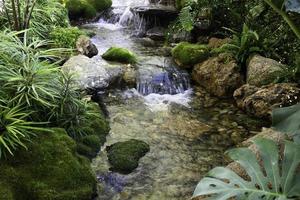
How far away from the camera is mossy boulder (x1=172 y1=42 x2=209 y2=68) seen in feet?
26.1

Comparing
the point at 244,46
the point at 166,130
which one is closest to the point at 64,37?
the point at 166,130

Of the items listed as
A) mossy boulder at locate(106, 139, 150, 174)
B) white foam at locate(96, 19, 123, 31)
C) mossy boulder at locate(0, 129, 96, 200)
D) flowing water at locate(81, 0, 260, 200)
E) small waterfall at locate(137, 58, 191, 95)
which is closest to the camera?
mossy boulder at locate(0, 129, 96, 200)

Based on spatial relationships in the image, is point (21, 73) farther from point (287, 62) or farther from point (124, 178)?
point (287, 62)

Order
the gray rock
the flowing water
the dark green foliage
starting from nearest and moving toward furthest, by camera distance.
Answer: the flowing water
the dark green foliage
the gray rock

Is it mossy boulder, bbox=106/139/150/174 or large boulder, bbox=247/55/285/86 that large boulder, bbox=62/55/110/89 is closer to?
mossy boulder, bbox=106/139/150/174

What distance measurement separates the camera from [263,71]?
6.65 m

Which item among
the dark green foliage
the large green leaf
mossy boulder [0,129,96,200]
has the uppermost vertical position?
the large green leaf

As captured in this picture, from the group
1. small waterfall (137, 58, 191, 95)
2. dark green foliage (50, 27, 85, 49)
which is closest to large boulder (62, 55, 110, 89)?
dark green foliage (50, 27, 85, 49)

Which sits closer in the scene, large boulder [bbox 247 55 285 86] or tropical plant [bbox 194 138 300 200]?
tropical plant [bbox 194 138 300 200]

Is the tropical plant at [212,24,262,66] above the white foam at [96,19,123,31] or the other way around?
above

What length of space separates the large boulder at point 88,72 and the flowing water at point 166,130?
0.30m

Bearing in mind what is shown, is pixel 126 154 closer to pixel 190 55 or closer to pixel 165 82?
pixel 165 82

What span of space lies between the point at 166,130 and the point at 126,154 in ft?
3.36

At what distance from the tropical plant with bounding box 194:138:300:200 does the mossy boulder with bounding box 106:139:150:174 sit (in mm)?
2222
